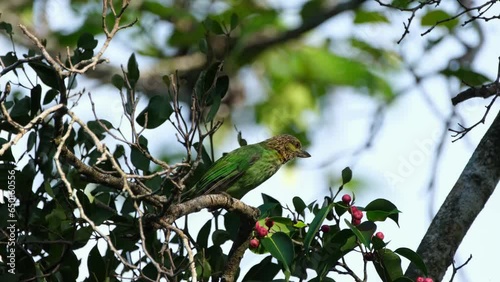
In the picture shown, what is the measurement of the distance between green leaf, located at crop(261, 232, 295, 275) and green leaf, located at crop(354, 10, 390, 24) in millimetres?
4050

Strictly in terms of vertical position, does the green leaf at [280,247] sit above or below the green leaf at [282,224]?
below

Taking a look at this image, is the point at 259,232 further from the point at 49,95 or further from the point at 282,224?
the point at 49,95

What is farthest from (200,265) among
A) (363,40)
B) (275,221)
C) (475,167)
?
(363,40)

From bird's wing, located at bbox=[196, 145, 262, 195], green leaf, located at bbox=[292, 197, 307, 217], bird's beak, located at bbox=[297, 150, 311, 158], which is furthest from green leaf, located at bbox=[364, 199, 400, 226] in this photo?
bird's beak, located at bbox=[297, 150, 311, 158]

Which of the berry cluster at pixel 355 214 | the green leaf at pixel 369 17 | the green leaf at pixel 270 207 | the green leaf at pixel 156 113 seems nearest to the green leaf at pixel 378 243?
the berry cluster at pixel 355 214

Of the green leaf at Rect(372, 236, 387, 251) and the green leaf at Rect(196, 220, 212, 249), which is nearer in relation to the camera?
the green leaf at Rect(372, 236, 387, 251)

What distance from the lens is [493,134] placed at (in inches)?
183

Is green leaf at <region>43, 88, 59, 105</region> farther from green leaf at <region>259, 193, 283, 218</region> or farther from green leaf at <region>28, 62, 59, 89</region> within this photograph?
green leaf at <region>259, 193, 283, 218</region>

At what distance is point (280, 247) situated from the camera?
Result: 12.5 ft

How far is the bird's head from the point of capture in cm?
668

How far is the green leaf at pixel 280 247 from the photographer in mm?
3742

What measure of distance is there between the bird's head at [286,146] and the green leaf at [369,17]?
53.8 inches

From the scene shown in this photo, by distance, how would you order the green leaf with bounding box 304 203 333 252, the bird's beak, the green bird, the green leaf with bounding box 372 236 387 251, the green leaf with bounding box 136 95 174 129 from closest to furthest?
1. the green leaf with bounding box 304 203 333 252
2. the green leaf with bounding box 372 236 387 251
3. the green leaf with bounding box 136 95 174 129
4. the green bird
5. the bird's beak

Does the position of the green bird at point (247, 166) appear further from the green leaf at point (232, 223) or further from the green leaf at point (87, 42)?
the green leaf at point (87, 42)
